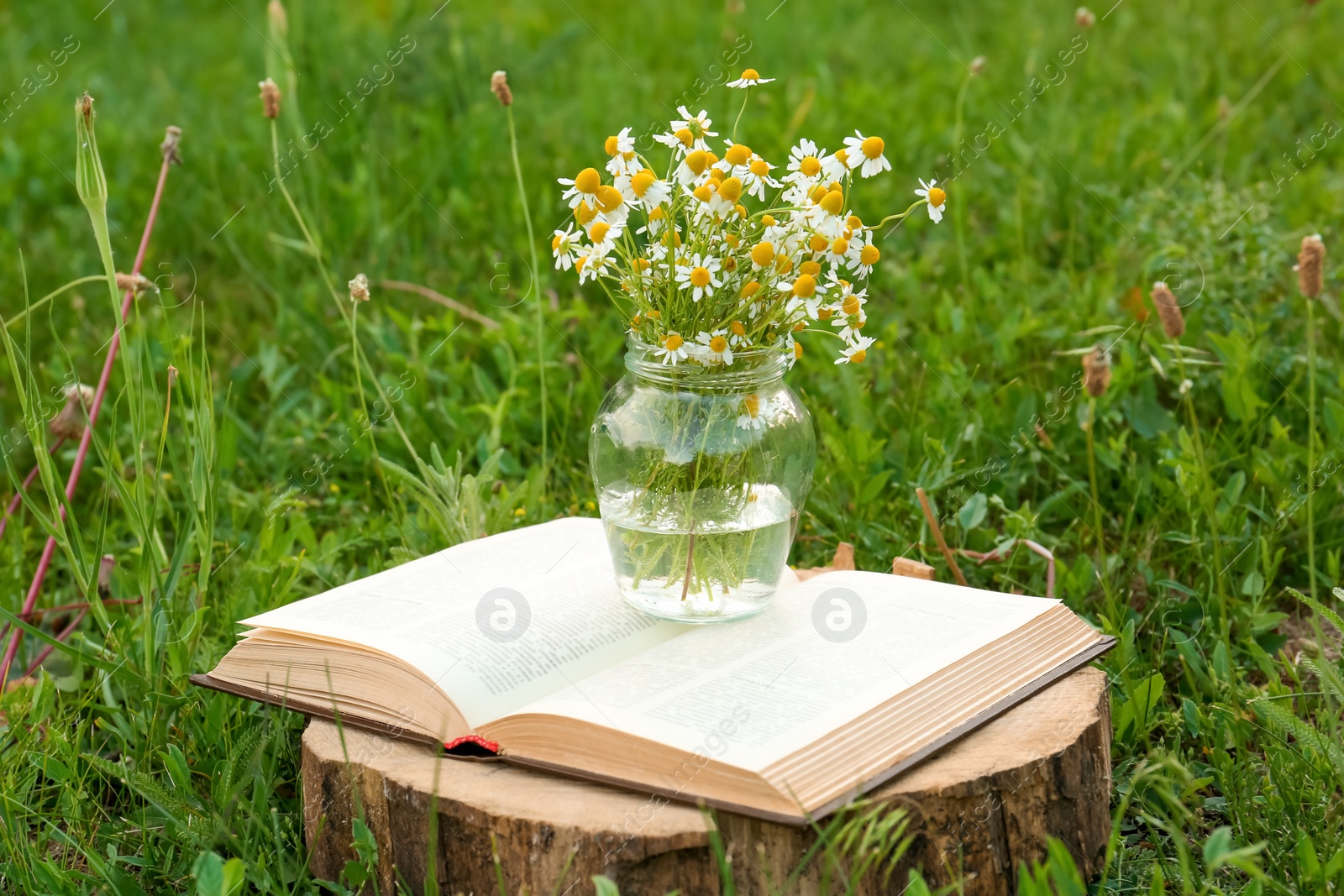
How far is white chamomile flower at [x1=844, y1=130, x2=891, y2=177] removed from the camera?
1418 mm

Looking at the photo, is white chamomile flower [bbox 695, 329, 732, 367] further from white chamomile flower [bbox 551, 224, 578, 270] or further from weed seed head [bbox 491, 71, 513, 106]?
weed seed head [bbox 491, 71, 513, 106]

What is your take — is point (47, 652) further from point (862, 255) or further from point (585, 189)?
point (862, 255)

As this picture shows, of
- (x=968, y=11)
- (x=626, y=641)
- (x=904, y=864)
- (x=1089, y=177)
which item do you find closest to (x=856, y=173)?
(x=1089, y=177)

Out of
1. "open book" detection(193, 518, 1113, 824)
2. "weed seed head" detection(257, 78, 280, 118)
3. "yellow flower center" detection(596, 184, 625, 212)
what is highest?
"weed seed head" detection(257, 78, 280, 118)

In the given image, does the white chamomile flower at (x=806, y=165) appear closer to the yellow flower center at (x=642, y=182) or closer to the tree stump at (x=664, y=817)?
the yellow flower center at (x=642, y=182)

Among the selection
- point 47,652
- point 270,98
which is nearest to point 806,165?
point 270,98

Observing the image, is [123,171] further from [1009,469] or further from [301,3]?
[1009,469]

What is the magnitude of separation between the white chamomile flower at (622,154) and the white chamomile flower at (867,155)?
242 millimetres

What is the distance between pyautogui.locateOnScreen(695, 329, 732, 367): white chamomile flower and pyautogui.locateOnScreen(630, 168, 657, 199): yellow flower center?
0.17 metres

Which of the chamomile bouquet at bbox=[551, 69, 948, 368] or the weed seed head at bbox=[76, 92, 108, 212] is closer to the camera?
the chamomile bouquet at bbox=[551, 69, 948, 368]

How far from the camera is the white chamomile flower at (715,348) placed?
1.43 metres

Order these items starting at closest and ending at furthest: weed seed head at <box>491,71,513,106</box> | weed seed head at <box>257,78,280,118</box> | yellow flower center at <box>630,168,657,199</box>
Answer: yellow flower center at <box>630,168,657,199</box>
weed seed head at <box>491,71,513,106</box>
weed seed head at <box>257,78,280,118</box>

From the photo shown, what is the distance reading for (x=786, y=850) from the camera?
4.09ft

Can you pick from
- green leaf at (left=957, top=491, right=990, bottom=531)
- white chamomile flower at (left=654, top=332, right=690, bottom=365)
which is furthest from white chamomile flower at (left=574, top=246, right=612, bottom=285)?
green leaf at (left=957, top=491, right=990, bottom=531)
